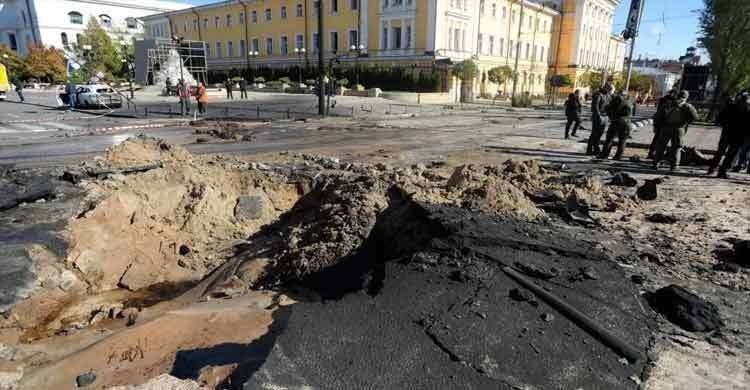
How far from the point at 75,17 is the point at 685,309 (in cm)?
9240

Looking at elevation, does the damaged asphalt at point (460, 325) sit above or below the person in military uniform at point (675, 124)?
below

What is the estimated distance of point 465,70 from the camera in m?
42.2

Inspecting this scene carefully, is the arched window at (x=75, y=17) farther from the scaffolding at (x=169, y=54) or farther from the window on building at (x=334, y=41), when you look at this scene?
the window on building at (x=334, y=41)

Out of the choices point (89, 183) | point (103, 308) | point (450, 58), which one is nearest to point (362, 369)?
point (103, 308)

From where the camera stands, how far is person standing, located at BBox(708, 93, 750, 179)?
9188 mm

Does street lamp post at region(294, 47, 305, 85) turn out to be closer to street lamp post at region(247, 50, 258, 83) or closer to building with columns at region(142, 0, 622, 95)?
building with columns at region(142, 0, 622, 95)

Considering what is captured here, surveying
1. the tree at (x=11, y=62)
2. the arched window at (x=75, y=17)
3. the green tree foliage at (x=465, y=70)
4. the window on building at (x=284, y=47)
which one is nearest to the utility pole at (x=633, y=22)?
the green tree foliage at (x=465, y=70)

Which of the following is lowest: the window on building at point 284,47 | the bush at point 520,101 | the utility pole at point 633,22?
the bush at point 520,101

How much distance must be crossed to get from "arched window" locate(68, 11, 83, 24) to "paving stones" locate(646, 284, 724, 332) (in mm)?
91755

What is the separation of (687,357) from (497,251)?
186 cm

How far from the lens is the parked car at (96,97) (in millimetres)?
24977

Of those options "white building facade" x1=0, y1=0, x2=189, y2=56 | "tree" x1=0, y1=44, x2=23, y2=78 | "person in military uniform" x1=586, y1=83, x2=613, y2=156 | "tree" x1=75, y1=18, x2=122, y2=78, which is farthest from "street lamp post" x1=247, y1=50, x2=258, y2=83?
"person in military uniform" x1=586, y1=83, x2=613, y2=156

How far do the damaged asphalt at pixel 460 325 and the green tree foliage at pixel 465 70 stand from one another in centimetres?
3955

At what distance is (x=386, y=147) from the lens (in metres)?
13.9
